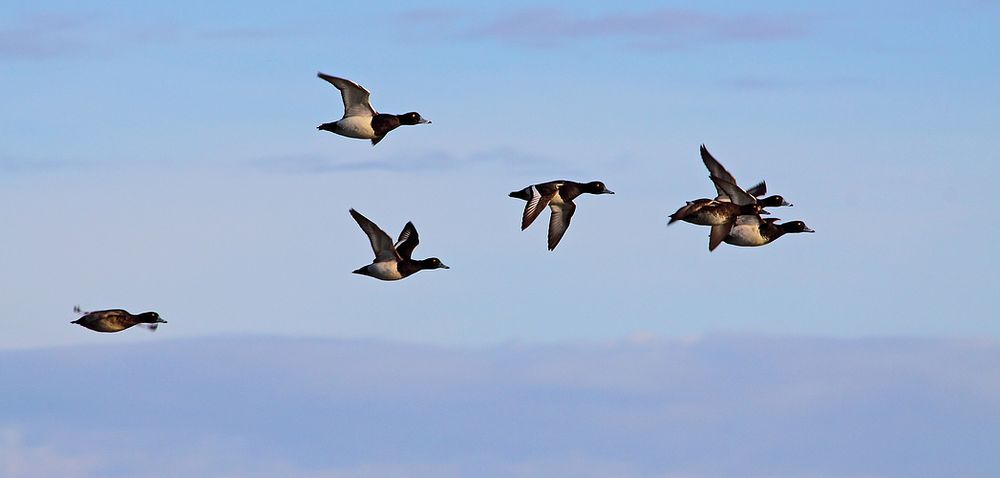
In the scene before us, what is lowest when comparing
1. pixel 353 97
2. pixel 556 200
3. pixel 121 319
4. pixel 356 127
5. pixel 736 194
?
pixel 121 319

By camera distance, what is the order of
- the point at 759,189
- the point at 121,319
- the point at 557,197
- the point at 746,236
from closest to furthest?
the point at 121,319
the point at 746,236
the point at 557,197
the point at 759,189

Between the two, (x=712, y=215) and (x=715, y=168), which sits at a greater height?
(x=715, y=168)

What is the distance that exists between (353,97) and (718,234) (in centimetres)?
996

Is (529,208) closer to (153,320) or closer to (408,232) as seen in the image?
(408,232)

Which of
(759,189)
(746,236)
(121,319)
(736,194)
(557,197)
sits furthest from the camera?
(759,189)

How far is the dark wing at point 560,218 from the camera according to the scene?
46094 mm

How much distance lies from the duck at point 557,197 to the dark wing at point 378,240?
4.83 m

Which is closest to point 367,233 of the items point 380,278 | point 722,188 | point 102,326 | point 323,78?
point 380,278

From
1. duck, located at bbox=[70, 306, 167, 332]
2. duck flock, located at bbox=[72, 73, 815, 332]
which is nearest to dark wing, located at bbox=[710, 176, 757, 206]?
duck flock, located at bbox=[72, 73, 815, 332]

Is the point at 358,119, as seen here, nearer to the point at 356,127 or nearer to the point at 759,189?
the point at 356,127

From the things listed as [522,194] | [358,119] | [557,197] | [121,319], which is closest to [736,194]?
[557,197]

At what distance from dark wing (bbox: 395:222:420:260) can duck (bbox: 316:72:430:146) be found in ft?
8.43

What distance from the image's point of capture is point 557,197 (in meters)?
45.8

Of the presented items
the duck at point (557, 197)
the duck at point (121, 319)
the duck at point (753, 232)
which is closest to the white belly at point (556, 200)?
the duck at point (557, 197)
